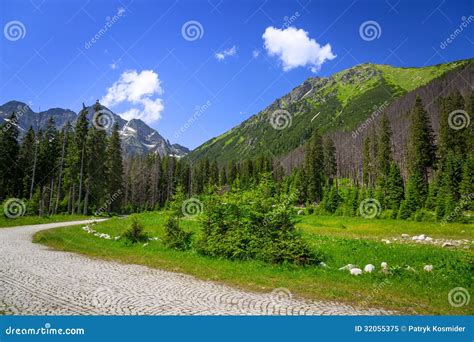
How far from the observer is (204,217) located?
18.9 metres

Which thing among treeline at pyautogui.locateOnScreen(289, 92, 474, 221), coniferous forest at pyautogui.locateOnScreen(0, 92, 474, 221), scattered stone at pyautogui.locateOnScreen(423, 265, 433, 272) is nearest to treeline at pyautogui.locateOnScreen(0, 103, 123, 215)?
coniferous forest at pyautogui.locateOnScreen(0, 92, 474, 221)

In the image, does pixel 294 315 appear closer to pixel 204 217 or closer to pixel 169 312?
pixel 169 312

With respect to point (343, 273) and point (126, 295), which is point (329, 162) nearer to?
point (343, 273)

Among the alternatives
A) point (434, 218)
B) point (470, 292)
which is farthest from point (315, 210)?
point (470, 292)

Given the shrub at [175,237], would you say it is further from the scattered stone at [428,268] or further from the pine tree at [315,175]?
the pine tree at [315,175]

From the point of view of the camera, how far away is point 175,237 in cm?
Result: 2038

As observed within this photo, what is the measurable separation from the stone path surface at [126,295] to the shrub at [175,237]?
5384 millimetres

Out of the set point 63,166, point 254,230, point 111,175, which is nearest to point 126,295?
point 254,230

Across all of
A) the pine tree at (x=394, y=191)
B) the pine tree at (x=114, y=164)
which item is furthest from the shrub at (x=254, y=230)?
the pine tree at (x=114, y=164)

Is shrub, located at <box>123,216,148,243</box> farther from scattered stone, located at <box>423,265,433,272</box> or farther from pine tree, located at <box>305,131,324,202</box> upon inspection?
pine tree, located at <box>305,131,324,202</box>

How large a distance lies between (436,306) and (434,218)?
38328 millimetres

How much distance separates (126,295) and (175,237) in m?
10.4

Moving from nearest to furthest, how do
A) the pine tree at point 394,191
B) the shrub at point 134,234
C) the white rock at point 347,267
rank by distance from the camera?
the white rock at point 347,267 < the shrub at point 134,234 < the pine tree at point 394,191

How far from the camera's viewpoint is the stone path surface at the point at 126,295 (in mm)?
8648
